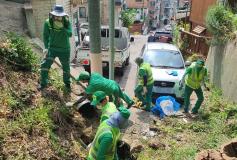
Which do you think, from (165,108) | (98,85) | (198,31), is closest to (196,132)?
(165,108)

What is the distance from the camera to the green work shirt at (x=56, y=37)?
599 cm

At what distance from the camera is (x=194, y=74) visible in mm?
7867

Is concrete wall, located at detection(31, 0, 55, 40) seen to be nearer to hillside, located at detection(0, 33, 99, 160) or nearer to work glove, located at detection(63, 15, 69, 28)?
hillside, located at detection(0, 33, 99, 160)

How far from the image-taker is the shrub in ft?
18.5

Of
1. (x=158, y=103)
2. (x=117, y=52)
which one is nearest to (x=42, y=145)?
(x=158, y=103)

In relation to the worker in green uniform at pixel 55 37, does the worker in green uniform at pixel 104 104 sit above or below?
below

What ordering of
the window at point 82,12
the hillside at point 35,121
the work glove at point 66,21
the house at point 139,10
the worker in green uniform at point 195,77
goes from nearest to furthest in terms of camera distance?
1. the hillside at point 35,121
2. the work glove at point 66,21
3. the worker in green uniform at point 195,77
4. the window at point 82,12
5. the house at point 139,10

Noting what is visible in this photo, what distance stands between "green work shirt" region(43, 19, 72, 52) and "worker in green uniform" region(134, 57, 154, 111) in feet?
8.51

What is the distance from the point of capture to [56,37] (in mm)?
6012

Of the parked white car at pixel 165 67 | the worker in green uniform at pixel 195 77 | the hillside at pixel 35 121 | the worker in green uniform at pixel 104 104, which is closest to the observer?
the worker in green uniform at pixel 104 104

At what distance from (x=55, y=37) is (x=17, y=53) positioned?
2.72ft

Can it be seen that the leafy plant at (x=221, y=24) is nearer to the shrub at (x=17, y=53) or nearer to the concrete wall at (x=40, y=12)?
the concrete wall at (x=40, y=12)

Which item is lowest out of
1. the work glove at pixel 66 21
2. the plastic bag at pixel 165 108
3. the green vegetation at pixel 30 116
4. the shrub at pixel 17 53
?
the plastic bag at pixel 165 108

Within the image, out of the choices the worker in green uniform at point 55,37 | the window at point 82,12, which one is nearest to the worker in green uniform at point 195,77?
the worker in green uniform at point 55,37
